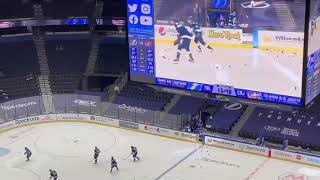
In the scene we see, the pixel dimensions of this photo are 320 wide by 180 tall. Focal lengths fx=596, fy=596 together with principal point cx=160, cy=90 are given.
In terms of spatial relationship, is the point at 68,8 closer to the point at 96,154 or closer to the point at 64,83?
the point at 64,83

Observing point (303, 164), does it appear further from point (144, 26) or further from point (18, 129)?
point (18, 129)

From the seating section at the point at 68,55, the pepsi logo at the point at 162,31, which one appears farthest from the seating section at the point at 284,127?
the seating section at the point at 68,55

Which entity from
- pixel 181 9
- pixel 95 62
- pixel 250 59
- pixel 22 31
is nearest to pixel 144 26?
pixel 181 9

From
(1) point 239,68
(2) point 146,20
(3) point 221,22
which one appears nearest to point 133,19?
(2) point 146,20

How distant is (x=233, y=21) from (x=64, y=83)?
46.4 feet

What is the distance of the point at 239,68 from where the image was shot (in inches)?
1027

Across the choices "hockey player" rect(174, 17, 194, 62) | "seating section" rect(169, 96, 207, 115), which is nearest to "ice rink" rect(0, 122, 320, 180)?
"seating section" rect(169, 96, 207, 115)

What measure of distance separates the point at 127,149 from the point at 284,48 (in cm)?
888

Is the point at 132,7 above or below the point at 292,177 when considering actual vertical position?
above

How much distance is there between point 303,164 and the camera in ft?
85.6

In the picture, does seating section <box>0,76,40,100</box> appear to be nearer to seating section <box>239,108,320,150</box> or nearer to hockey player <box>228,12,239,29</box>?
seating section <box>239,108,320,150</box>

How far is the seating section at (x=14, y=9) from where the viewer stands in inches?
1475

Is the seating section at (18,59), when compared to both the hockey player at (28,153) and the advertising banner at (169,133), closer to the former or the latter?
the advertising banner at (169,133)

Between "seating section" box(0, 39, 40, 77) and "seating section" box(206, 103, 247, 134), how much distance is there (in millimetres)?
12653
